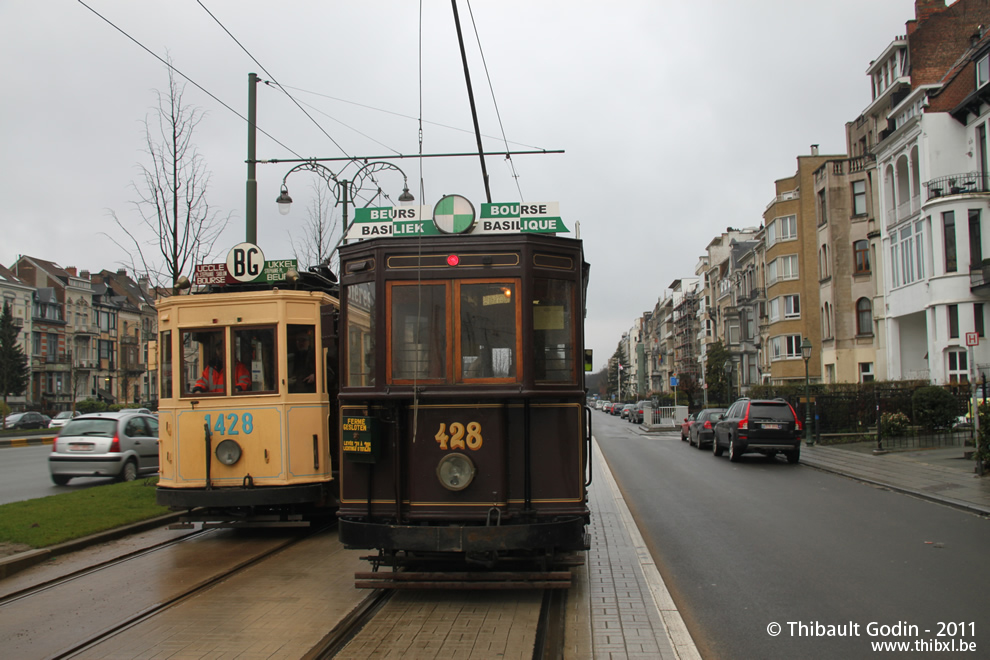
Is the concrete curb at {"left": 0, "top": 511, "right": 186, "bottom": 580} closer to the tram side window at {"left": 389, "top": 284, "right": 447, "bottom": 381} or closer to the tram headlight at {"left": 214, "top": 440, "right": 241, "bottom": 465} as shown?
the tram headlight at {"left": 214, "top": 440, "right": 241, "bottom": 465}

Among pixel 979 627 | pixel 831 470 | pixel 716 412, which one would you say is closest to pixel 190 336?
pixel 979 627

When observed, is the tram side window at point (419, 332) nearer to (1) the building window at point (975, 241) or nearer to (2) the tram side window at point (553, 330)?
(2) the tram side window at point (553, 330)

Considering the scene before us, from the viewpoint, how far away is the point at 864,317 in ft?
134

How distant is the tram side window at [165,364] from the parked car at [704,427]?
20163 millimetres

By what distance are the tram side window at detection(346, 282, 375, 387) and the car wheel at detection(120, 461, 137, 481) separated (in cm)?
1232

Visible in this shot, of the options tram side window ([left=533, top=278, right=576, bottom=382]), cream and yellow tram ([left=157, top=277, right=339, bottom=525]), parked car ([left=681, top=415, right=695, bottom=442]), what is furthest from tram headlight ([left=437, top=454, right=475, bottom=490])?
parked car ([left=681, top=415, right=695, bottom=442])

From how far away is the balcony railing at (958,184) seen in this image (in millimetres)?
28438

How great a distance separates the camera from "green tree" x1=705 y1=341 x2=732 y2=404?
199 ft

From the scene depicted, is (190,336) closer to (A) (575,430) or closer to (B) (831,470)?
(A) (575,430)

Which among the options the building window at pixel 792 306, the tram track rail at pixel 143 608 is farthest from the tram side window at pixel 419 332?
the building window at pixel 792 306

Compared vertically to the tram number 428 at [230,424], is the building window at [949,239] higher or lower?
higher

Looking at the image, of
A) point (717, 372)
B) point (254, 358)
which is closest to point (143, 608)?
point (254, 358)

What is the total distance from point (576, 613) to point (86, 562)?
5.84 metres

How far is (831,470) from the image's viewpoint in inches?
720
